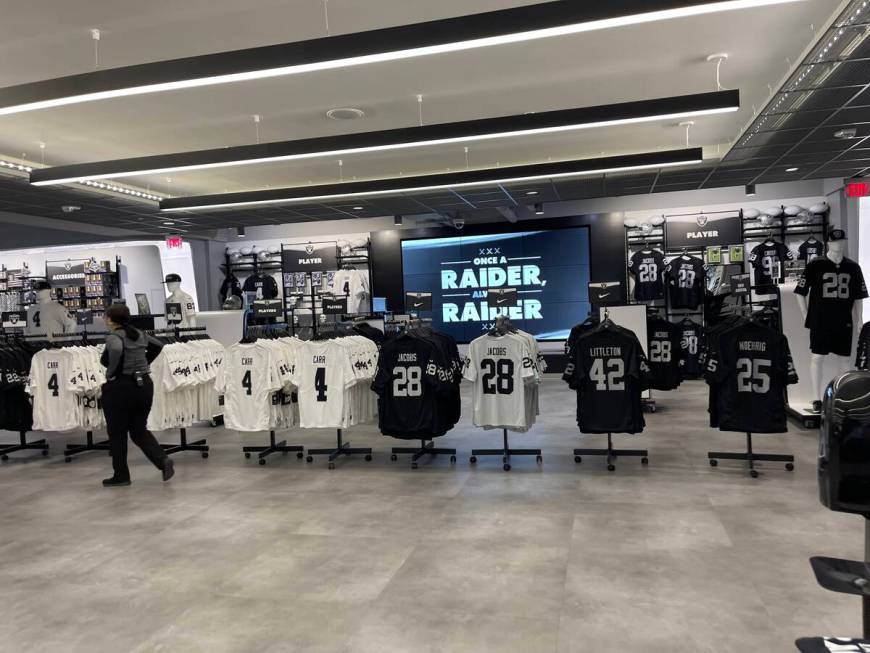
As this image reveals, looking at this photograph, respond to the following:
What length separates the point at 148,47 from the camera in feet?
17.5

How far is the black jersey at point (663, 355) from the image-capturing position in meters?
8.21

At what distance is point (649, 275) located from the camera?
11797 mm

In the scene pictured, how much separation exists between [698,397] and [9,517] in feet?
27.9

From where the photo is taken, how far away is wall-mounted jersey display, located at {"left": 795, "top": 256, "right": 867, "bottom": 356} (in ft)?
21.7

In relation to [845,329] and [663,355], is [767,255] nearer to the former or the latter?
[663,355]

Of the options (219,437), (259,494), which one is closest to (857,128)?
(259,494)

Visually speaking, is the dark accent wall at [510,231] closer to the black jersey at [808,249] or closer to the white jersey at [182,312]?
the black jersey at [808,249]

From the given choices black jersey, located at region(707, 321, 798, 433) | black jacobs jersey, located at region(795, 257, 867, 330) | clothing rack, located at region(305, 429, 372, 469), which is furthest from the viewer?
black jacobs jersey, located at region(795, 257, 867, 330)

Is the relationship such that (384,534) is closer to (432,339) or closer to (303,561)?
(303,561)

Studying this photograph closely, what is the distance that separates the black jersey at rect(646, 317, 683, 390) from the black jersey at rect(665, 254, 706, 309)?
3.54 metres

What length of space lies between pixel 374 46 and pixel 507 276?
9.76 metres

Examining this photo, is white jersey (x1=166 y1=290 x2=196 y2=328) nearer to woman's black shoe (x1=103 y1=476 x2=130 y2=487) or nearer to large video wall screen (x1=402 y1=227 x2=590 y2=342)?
woman's black shoe (x1=103 y1=476 x2=130 y2=487)

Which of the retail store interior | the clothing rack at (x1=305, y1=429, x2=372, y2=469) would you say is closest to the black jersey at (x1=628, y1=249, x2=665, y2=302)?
the retail store interior

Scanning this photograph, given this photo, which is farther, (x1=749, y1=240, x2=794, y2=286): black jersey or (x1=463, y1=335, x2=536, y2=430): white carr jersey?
(x1=749, y1=240, x2=794, y2=286): black jersey
